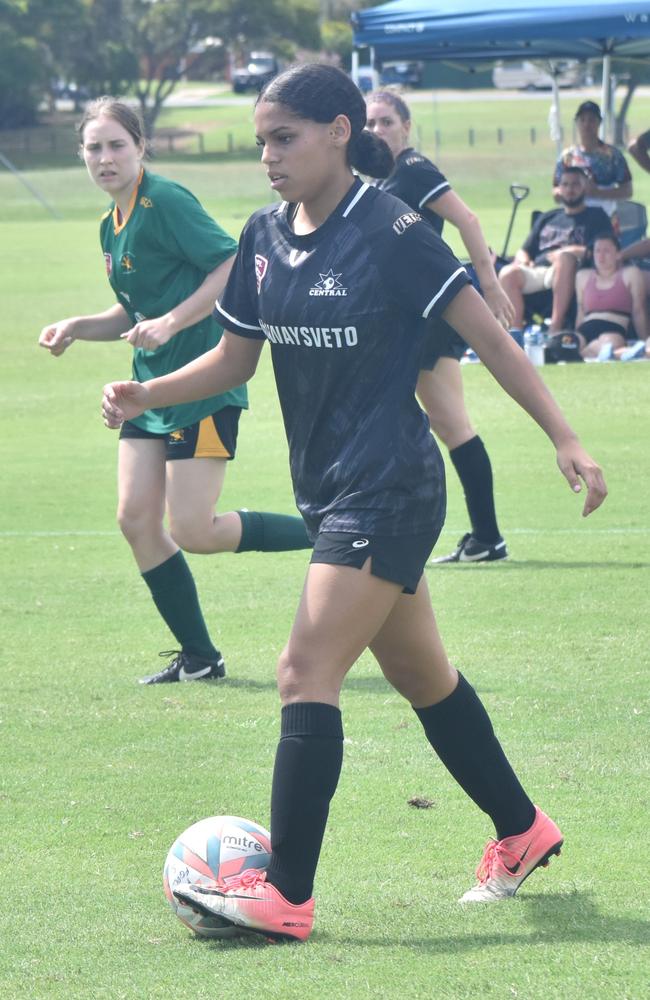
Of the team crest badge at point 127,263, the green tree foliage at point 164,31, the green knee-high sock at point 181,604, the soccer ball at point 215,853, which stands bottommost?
the green tree foliage at point 164,31

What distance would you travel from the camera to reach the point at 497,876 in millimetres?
3891

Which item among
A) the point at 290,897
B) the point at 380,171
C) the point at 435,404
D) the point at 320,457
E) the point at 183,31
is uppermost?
the point at 380,171

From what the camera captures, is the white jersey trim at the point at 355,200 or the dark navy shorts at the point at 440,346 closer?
the white jersey trim at the point at 355,200

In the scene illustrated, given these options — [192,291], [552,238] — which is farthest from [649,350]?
[192,291]

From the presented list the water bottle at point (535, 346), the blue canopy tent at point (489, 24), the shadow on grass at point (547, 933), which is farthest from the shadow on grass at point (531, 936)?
the blue canopy tent at point (489, 24)

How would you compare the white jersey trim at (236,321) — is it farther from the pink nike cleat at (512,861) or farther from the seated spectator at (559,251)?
the seated spectator at (559,251)

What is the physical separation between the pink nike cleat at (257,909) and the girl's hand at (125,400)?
1225mm

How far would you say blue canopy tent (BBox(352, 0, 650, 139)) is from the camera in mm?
15727

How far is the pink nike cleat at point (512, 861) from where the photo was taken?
153 inches

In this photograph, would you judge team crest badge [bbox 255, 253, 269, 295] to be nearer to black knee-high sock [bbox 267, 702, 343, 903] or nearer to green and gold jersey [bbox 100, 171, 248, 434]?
black knee-high sock [bbox 267, 702, 343, 903]

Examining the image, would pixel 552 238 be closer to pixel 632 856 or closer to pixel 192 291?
pixel 192 291

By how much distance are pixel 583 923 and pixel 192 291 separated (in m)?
3.26

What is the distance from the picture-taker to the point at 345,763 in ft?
16.6

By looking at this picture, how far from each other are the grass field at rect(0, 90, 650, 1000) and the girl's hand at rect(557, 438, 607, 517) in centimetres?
95
